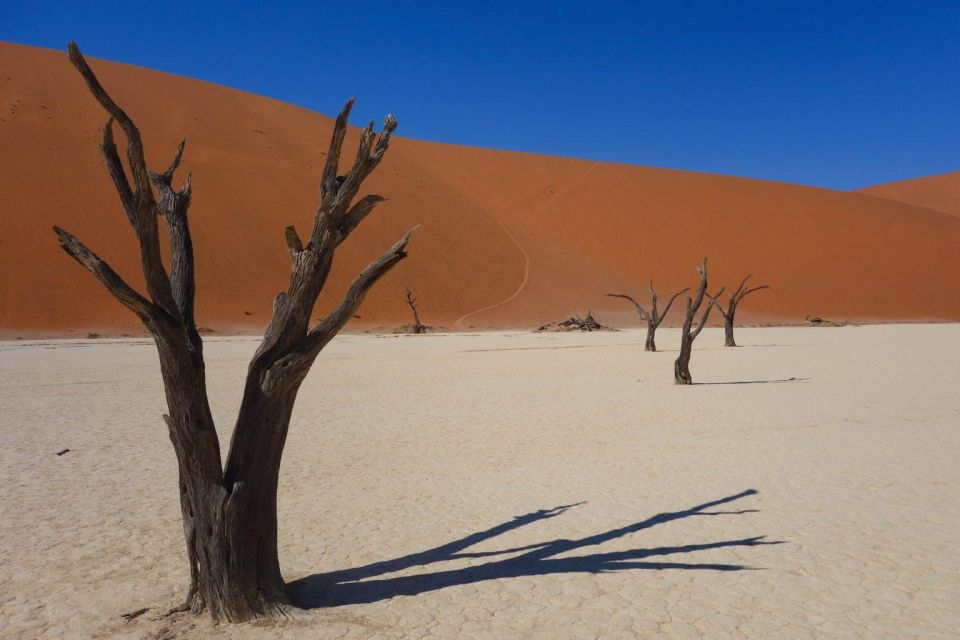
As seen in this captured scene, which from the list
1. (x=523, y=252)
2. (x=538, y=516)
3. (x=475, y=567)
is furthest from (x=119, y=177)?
(x=523, y=252)

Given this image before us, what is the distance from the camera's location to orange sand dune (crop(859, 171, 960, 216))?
98.3m

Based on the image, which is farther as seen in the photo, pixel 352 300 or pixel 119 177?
pixel 352 300

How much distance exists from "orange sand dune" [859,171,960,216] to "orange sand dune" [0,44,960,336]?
25017 millimetres

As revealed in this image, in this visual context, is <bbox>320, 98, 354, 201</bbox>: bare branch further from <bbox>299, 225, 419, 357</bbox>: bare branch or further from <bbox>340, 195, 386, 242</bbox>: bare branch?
<bbox>299, 225, 419, 357</bbox>: bare branch

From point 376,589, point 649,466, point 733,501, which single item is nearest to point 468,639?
point 376,589

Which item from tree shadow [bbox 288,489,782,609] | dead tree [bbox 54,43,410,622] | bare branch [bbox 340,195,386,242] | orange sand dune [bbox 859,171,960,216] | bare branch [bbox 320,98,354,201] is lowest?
tree shadow [bbox 288,489,782,609]

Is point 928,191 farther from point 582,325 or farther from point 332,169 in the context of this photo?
point 332,169

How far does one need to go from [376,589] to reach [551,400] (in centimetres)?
813

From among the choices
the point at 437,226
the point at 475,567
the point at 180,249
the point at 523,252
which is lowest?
the point at 475,567

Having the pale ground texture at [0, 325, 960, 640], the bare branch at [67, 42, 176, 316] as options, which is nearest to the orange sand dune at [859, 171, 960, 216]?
the pale ground texture at [0, 325, 960, 640]

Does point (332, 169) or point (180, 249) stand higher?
point (332, 169)

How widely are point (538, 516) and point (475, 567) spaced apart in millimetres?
1199

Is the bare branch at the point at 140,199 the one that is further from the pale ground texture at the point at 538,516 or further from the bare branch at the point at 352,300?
the pale ground texture at the point at 538,516

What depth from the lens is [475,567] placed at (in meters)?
4.57
